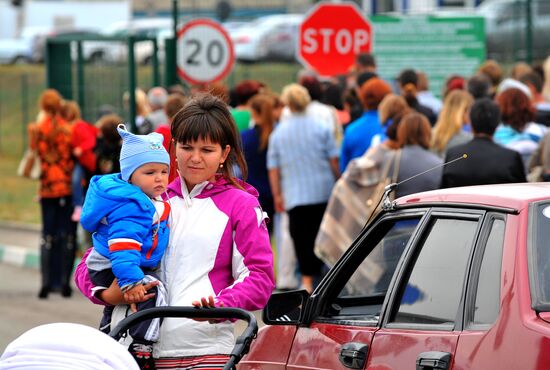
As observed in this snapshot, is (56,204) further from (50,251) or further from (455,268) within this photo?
(455,268)

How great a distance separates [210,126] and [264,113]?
749 centimetres

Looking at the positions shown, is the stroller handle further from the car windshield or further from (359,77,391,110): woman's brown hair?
(359,77,391,110): woman's brown hair

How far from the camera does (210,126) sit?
5039 mm

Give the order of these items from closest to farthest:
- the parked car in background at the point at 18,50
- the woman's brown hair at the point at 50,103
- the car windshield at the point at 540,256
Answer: the car windshield at the point at 540,256, the woman's brown hair at the point at 50,103, the parked car in background at the point at 18,50

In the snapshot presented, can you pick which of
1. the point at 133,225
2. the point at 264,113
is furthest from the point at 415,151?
the point at 133,225

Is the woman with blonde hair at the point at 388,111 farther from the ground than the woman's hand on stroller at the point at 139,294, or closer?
farther from the ground

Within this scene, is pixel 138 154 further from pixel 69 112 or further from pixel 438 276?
pixel 69 112

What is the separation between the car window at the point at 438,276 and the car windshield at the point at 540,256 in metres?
0.26

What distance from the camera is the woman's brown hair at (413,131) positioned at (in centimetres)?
991

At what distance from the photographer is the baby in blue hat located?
4773 mm

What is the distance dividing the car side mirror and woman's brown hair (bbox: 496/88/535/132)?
5695 millimetres

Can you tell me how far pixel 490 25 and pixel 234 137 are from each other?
14.4m

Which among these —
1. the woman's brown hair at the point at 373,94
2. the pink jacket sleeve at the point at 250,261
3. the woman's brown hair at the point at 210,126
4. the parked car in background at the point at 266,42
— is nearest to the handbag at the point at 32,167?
the woman's brown hair at the point at 373,94

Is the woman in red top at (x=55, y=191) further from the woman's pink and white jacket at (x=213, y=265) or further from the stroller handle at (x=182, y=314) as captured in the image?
the stroller handle at (x=182, y=314)
